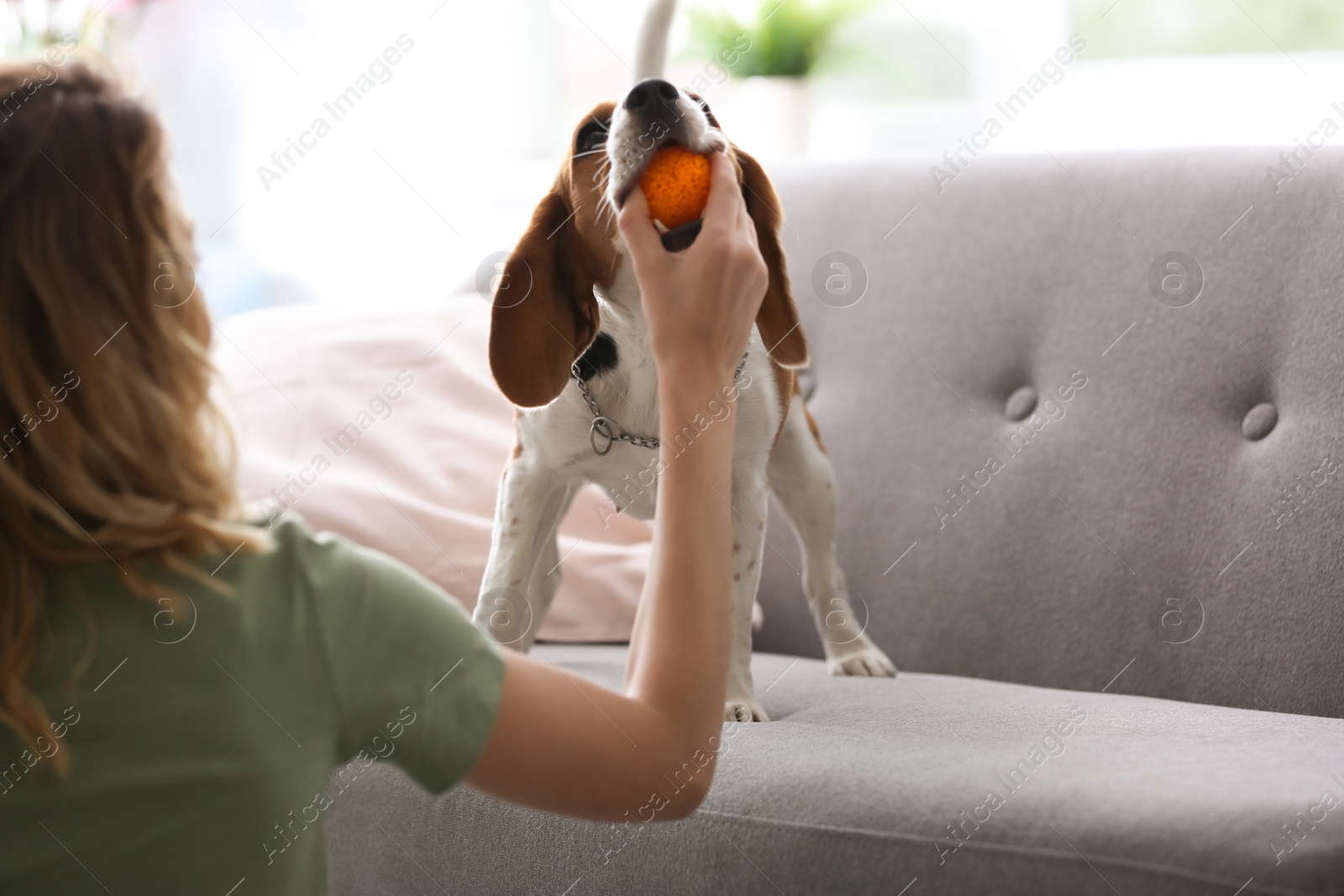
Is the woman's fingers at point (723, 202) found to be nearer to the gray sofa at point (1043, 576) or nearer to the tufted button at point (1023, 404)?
the gray sofa at point (1043, 576)

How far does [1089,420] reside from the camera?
6.10 ft

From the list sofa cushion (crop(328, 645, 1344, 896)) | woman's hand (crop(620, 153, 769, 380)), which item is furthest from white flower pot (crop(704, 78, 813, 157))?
woman's hand (crop(620, 153, 769, 380))

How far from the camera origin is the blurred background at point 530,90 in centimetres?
281

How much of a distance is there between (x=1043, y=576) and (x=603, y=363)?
2.56 ft

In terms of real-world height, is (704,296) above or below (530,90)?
above

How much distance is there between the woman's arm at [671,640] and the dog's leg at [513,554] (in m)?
0.68

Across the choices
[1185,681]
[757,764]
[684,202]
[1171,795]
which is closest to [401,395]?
[684,202]

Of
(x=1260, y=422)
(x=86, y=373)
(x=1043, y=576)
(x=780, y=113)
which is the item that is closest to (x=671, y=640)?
(x=86, y=373)

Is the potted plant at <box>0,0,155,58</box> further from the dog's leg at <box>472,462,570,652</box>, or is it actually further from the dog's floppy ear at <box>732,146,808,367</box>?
the dog's floppy ear at <box>732,146,808,367</box>

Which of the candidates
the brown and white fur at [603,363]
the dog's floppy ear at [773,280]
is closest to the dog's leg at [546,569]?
the brown and white fur at [603,363]

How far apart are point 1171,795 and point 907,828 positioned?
0.23 meters

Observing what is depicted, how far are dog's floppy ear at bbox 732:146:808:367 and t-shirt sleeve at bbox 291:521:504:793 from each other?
33.7 inches

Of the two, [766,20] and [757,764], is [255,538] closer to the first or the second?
[757,764]

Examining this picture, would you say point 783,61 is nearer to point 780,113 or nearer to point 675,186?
point 780,113
